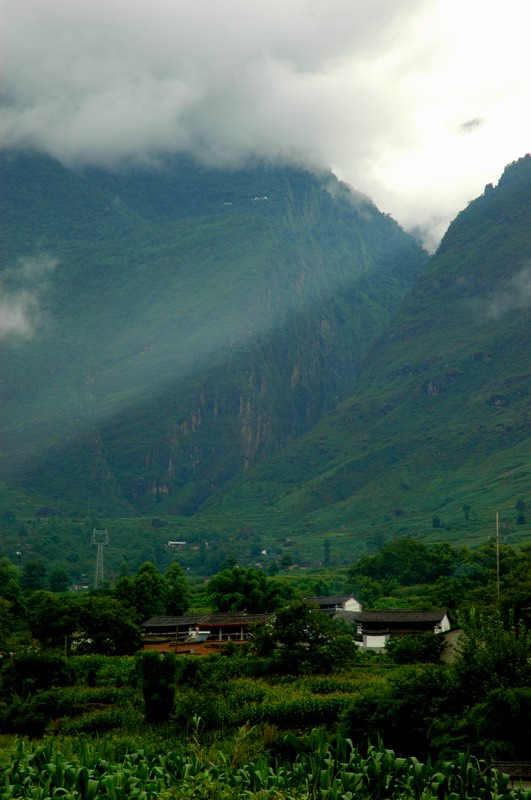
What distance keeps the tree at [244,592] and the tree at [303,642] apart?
3005cm

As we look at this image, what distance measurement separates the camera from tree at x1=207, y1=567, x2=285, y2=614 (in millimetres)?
110188

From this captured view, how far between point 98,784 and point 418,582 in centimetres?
13153

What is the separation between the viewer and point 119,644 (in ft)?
302

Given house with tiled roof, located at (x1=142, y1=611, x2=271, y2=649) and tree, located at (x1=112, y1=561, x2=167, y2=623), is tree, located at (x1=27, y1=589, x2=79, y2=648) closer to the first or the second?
house with tiled roof, located at (x1=142, y1=611, x2=271, y2=649)

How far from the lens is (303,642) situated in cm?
7706

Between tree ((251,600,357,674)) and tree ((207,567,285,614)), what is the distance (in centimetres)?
3005

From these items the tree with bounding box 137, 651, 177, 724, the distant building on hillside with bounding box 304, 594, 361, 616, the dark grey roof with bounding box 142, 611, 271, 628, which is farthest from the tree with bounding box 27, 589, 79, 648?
the distant building on hillside with bounding box 304, 594, 361, 616

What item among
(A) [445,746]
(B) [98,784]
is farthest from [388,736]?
(B) [98,784]

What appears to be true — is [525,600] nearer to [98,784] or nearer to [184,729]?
[184,729]

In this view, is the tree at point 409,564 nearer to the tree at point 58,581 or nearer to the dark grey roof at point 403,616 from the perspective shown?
the tree at point 58,581

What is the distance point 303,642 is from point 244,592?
3623 cm

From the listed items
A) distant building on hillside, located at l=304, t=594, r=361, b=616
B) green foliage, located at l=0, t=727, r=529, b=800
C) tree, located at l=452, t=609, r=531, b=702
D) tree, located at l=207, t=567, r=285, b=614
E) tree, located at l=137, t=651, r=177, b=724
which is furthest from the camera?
distant building on hillside, located at l=304, t=594, r=361, b=616

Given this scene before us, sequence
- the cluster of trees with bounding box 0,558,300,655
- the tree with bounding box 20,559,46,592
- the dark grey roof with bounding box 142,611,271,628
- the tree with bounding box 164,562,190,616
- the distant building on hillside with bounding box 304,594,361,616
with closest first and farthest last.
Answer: the cluster of trees with bounding box 0,558,300,655
the dark grey roof with bounding box 142,611,271,628
the tree with bounding box 164,562,190,616
the distant building on hillside with bounding box 304,594,361,616
the tree with bounding box 20,559,46,592

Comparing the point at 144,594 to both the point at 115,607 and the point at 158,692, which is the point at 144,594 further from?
the point at 158,692
